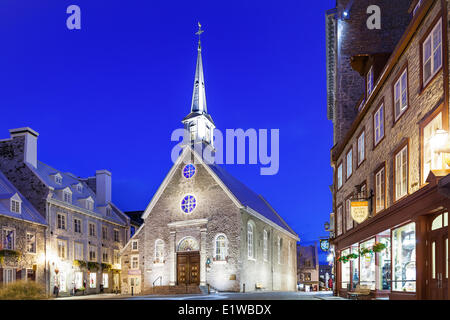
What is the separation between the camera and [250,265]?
1505 inches

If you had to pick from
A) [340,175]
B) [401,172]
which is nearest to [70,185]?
[340,175]

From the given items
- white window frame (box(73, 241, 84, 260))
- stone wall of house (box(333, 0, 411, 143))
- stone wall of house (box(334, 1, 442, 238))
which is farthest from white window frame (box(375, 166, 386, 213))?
white window frame (box(73, 241, 84, 260))

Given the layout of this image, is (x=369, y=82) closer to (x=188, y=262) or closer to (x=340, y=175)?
(x=340, y=175)

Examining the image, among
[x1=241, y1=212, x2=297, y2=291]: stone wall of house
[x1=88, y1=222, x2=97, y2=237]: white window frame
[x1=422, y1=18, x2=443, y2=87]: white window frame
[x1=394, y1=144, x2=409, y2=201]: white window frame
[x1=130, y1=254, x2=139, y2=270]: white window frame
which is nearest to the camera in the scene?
[x1=422, y1=18, x2=443, y2=87]: white window frame

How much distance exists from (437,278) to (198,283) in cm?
2759

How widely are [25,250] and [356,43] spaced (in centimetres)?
2807

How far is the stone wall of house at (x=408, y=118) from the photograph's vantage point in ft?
39.7

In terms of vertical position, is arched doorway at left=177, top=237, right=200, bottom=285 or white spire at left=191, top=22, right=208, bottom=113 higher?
white spire at left=191, top=22, right=208, bottom=113

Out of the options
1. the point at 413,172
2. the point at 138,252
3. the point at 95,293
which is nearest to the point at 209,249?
the point at 138,252

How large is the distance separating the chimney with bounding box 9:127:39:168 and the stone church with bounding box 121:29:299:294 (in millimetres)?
11255

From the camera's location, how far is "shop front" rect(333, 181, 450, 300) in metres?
11.3

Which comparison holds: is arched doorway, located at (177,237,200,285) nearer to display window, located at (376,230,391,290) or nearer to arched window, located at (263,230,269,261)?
arched window, located at (263,230,269,261)

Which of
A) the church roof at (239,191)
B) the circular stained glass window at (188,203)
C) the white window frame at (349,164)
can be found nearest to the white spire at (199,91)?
the church roof at (239,191)
